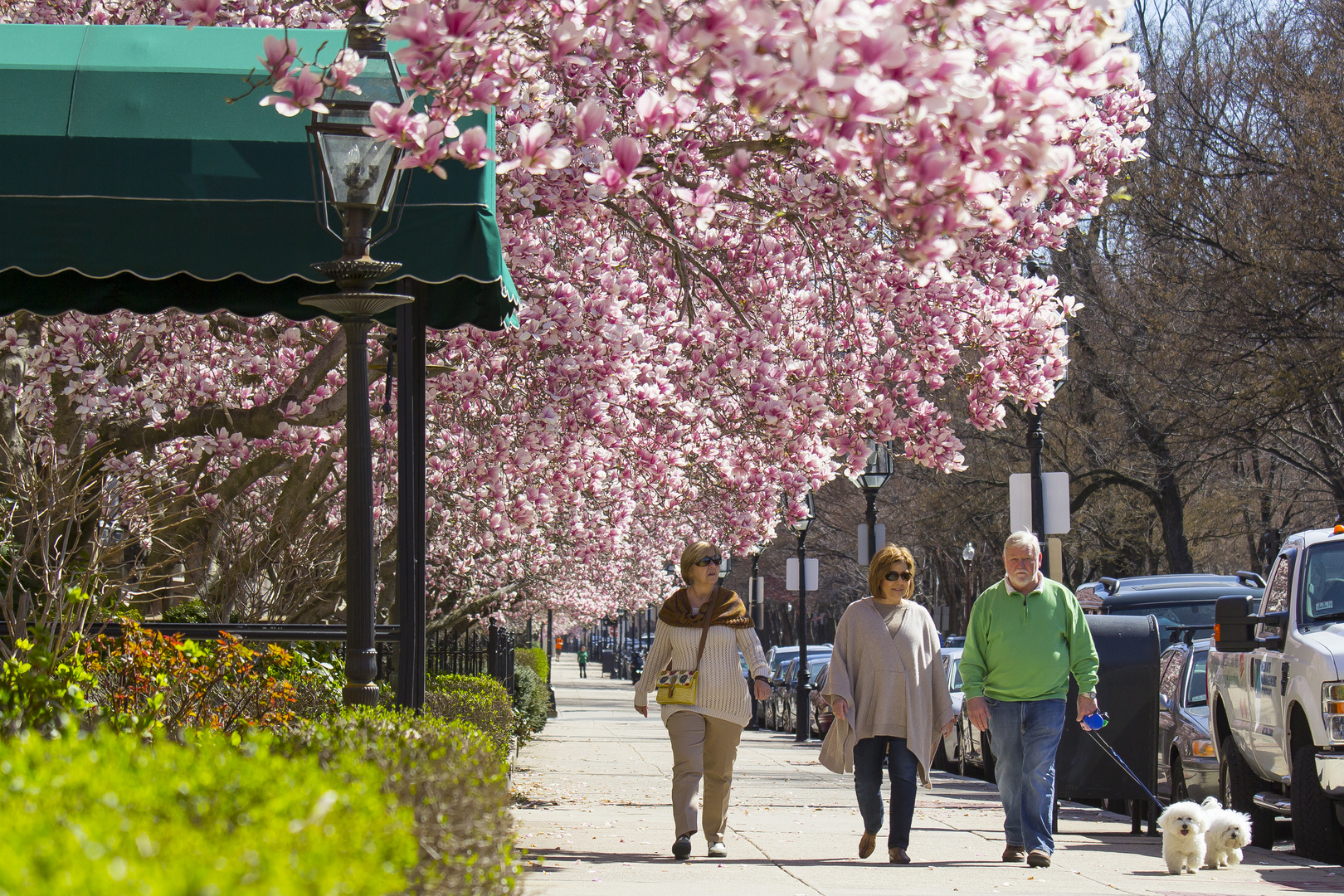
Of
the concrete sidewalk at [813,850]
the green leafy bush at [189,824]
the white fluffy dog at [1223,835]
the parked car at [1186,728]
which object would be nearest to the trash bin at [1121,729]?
the concrete sidewalk at [813,850]

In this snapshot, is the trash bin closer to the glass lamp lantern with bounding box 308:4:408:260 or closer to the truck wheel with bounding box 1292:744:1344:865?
the truck wheel with bounding box 1292:744:1344:865

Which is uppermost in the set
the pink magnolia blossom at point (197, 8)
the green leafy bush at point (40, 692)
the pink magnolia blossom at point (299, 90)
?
the pink magnolia blossom at point (197, 8)

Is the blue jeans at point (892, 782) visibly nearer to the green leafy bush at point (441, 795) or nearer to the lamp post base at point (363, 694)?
the lamp post base at point (363, 694)

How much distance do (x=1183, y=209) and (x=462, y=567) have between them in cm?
1382

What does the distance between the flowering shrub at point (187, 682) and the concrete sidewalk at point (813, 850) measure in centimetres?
166

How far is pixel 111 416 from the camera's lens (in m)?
11.8

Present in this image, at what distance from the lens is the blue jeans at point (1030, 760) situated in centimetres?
905

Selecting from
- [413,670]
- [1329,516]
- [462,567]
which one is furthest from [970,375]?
[1329,516]

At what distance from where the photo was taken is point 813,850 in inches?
399

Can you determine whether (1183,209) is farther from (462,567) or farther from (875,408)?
(875,408)

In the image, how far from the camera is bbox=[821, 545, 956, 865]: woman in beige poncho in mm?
9117

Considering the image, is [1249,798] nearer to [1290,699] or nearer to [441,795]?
[1290,699]

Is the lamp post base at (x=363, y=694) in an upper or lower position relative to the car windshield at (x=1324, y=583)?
lower

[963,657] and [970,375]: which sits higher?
[970,375]
